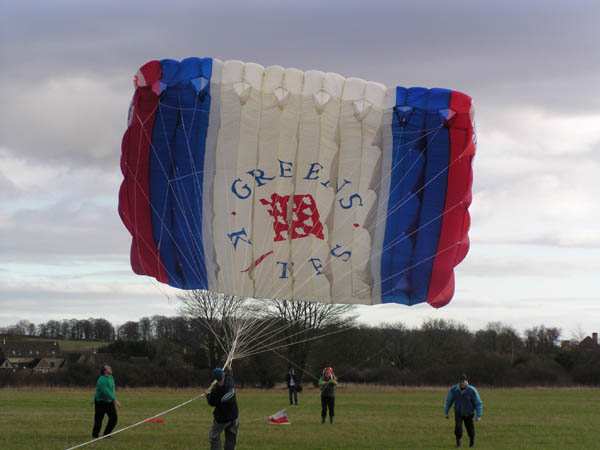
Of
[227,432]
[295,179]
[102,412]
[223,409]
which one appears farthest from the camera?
[295,179]

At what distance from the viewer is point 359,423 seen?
17.1 metres

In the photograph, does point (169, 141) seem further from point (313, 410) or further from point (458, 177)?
point (313, 410)

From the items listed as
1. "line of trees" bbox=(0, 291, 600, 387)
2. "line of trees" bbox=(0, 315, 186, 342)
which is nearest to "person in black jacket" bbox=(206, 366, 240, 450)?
"line of trees" bbox=(0, 291, 600, 387)

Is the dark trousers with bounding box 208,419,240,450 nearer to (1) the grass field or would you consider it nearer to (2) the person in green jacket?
(1) the grass field

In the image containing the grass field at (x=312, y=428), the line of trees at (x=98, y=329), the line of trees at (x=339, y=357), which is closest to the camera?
the grass field at (x=312, y=428)

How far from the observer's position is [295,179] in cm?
1300

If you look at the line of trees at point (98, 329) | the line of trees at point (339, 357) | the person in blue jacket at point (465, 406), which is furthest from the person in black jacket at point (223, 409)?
the line of trees at point (98, 329)

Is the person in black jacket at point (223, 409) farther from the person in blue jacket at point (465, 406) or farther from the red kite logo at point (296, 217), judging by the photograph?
the person in blue jacket at point (465, 406)

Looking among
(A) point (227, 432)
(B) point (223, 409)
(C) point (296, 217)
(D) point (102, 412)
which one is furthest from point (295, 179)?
(D) point (102, 412)

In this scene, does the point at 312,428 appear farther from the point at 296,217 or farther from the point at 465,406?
the point at 296,217

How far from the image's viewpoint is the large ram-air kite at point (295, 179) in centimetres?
1289

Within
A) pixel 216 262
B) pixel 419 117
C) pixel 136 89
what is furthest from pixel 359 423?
pixel 136 89

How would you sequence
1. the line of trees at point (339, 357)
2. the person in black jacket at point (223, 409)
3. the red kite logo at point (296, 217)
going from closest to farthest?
the person in black jacket at point (223, 409) < the red kite logo at point (296, 217) < the line of trees at point (339, 357)

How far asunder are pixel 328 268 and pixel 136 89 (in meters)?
4.43
